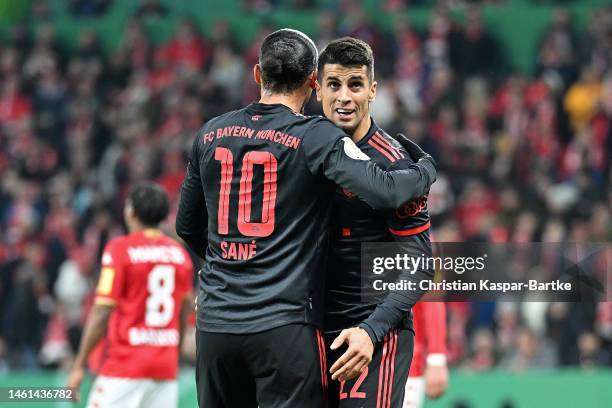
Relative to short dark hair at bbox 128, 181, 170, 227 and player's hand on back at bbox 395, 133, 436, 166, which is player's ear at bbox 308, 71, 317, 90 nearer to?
player's hand on back at bbox 395, 133, 436, 166

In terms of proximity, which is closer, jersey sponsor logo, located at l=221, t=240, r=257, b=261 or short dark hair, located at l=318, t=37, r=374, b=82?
jersey sponsor logo, located at l=221, t=240, r=257, b=261

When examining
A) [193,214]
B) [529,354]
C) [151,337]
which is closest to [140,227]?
[151,337]

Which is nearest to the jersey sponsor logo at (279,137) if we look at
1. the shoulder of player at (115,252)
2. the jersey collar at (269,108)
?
the jersey collar at (269,108)

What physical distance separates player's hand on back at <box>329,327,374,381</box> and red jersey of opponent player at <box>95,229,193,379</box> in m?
3.32

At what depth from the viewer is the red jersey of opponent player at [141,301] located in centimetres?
791

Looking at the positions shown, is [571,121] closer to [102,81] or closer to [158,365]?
[102,81]

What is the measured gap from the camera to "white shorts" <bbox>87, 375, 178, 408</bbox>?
7.89 meters

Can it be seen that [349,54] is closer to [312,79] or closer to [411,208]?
[312,79]

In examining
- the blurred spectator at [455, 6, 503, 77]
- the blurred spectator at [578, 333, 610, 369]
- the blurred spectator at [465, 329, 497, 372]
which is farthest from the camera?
the blurred spectator at [455, 6, 503, 77]

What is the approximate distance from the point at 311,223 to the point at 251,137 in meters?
0.42

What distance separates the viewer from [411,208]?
4961mm

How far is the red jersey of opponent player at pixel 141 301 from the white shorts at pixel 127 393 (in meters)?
0.04

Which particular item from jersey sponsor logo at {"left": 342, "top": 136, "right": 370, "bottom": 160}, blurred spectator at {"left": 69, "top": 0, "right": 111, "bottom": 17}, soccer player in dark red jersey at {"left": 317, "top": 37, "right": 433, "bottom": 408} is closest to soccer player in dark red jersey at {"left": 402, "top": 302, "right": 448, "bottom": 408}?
soccer player in dark red jersey at {"left": 317, "top": 37, "right": 433, "bottom": 408}

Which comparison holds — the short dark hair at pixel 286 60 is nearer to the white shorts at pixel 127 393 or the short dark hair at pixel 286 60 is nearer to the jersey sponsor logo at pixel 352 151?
the jersey sponsor logo at pixel 352 151
